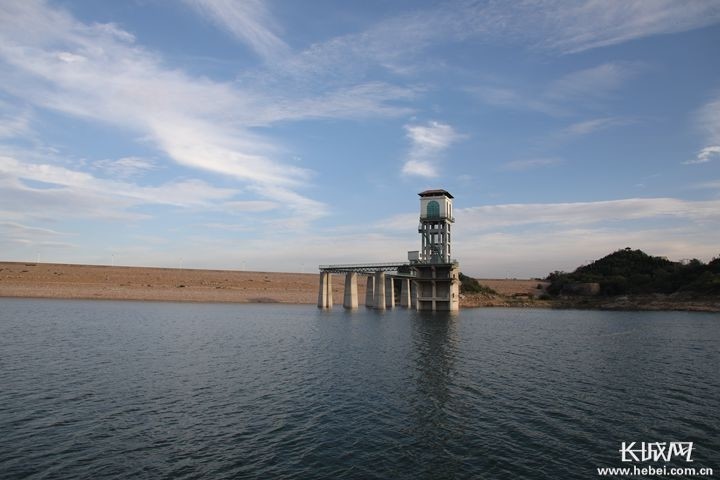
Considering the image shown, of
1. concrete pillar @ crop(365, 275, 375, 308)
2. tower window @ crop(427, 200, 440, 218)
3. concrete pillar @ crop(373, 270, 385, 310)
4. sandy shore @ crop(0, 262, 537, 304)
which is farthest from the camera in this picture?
sandy shore @ crop(0, 262, 537, 304)

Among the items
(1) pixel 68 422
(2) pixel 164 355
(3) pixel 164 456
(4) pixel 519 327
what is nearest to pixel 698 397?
(3) pixel 164 456

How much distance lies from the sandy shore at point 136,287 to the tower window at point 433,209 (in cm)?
4888

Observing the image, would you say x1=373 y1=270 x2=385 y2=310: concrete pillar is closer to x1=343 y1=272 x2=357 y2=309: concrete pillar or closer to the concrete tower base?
x1=343 y1=272 x2=357 y2=309: concrete pillar

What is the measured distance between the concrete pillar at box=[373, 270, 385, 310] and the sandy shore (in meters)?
33.3

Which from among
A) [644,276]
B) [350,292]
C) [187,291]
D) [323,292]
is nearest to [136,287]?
[187,291]

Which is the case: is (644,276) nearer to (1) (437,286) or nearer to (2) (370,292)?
(1) (437,286)

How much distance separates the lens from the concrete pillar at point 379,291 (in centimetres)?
13538

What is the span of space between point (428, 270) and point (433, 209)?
17.5m

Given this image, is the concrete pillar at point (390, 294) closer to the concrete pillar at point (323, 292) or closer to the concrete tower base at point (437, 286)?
the concrete tower base at point (437, 286)

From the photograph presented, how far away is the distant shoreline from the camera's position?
462 ft

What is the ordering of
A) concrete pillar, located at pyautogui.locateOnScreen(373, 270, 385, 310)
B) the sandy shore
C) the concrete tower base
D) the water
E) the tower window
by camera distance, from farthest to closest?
the sandy shore < the tower window < concrete pillar, located at pyautogui.locateOnScreen(373, 270, 385, 310) < the concrete tower base < the water

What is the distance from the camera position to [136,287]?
158 meters

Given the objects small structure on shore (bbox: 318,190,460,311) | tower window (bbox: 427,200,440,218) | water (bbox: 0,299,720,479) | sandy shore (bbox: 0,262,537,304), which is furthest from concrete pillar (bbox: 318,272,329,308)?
water (bbox: 0,299,720,479)

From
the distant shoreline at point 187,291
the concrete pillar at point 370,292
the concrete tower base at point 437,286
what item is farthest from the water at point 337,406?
the distant shoreline at point 187,291
